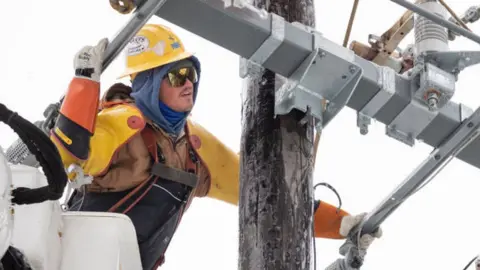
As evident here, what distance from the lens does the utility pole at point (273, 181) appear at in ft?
13.5

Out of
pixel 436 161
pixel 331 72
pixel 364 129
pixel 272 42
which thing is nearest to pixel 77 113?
pixel 272 42

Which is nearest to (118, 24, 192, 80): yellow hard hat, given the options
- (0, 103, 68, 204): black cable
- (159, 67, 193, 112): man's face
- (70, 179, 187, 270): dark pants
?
(159, 67, 193, 112): man's face

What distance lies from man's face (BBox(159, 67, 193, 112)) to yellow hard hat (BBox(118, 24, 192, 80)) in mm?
112

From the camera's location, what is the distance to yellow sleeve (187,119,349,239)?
5207 mm

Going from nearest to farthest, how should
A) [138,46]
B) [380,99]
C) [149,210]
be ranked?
[380,99], [149,210], [138,46]

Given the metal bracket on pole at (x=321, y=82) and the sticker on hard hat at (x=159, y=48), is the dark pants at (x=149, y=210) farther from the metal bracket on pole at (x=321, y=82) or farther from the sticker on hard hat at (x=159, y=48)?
the metal bracket on pole at (x=321, y=82)

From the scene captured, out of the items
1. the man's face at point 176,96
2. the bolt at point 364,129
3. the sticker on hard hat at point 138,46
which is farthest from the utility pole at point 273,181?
the sticker on hard hat at point 138,46

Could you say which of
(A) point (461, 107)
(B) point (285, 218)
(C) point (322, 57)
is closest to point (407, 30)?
(A) point (461, 107)

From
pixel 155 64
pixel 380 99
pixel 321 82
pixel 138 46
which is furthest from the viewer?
pixel 138 46

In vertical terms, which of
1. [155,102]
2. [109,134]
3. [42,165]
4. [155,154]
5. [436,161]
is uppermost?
[436,161]

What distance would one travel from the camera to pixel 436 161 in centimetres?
453

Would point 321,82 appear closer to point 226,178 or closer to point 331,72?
point 331,72

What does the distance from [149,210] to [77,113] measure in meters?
0.83

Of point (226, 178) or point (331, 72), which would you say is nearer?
point (331, 72)
